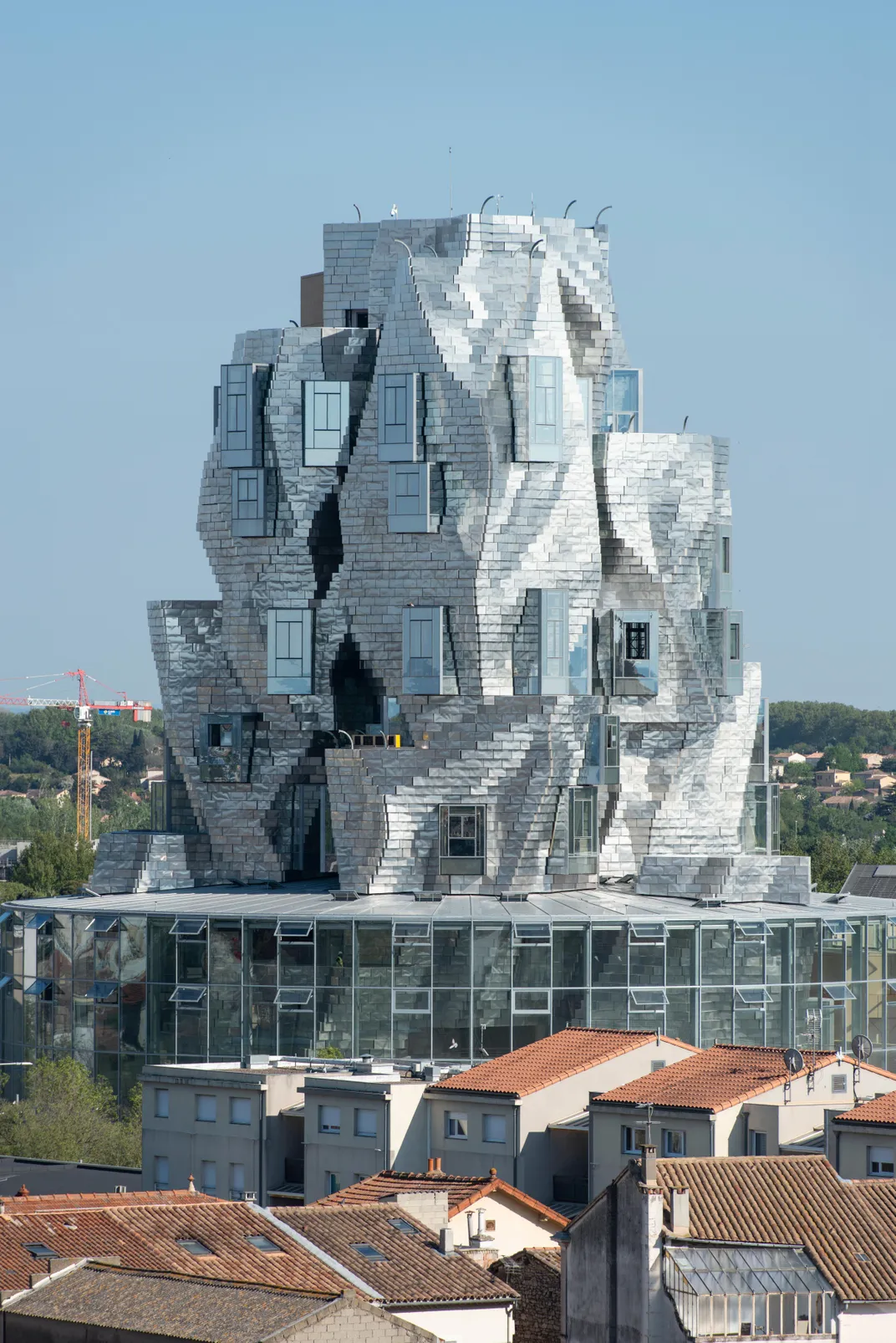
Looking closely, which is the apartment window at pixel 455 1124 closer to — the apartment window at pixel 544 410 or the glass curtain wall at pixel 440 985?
the glass curtain wall at pixel 440 985

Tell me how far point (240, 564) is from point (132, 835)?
10652mm

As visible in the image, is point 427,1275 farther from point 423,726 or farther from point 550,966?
point 423,726

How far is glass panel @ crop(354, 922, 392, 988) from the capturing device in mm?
92000

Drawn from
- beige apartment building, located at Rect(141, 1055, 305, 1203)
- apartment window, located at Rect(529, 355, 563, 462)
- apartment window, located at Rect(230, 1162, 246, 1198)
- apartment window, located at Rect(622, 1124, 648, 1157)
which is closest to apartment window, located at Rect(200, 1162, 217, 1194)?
beige apartment building, located at Rect(141, 1055, 305, 1203)

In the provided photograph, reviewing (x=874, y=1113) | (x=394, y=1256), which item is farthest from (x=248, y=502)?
(x=394, y=1256)

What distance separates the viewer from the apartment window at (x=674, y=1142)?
72.1 m

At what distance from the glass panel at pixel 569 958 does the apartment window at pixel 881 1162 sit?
78.3 feet

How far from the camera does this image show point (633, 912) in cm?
9338

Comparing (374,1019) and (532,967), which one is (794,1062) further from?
(374,1019)

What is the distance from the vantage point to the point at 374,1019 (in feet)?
302

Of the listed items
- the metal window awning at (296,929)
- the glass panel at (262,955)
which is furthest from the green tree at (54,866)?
the metal window awning at (296,929)

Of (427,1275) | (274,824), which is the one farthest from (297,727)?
(427,1275)

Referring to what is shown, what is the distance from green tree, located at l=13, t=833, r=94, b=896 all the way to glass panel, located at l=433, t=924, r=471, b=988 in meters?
58.6

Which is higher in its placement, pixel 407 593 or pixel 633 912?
pixel 407 593
